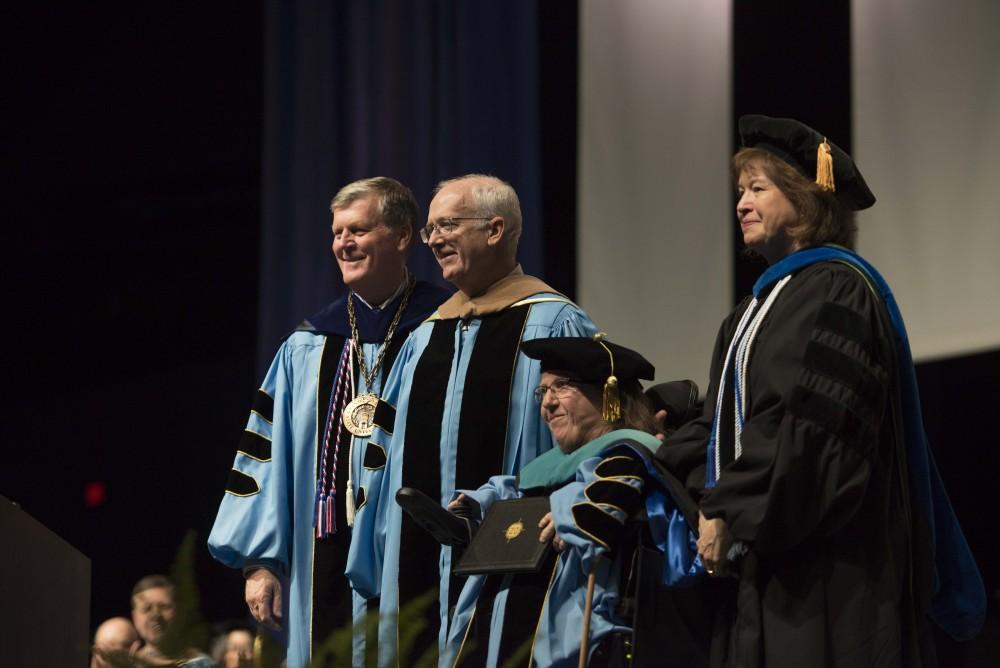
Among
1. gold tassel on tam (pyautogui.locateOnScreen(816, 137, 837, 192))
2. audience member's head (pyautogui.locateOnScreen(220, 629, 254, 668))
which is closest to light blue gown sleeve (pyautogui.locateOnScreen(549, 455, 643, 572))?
gold tassel on tam (pyautogui.locateOnScreen(816, 137, 837, 192))

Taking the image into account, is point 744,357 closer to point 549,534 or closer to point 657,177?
point 549,534

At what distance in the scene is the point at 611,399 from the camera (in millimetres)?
3482

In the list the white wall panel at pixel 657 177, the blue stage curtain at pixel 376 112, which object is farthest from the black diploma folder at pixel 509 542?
the blue stage curtain at pixel 376 112

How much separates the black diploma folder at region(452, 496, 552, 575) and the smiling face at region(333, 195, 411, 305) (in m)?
0.95

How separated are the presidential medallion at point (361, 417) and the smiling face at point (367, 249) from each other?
0.32 m

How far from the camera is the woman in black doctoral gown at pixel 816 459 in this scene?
2.83 meters

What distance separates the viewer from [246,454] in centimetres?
413

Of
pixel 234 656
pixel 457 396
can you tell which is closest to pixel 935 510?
pixel 457 396

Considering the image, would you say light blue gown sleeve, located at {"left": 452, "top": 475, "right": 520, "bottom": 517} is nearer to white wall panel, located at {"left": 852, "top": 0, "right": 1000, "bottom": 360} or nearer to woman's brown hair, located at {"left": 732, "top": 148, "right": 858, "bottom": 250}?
woman's brown hair, located at {"left": 732, "top": 148, "right": 858, "bottom": 250}

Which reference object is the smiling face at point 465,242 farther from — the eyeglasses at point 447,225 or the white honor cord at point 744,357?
the white honor cord at point 744,357

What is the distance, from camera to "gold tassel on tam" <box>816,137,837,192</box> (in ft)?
10.2

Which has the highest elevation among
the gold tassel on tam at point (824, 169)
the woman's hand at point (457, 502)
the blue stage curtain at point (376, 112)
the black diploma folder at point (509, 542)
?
the blue stage curtain at point (376, 112)

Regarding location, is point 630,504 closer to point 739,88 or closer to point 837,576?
point 837,576

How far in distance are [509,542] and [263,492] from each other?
0.97 m
